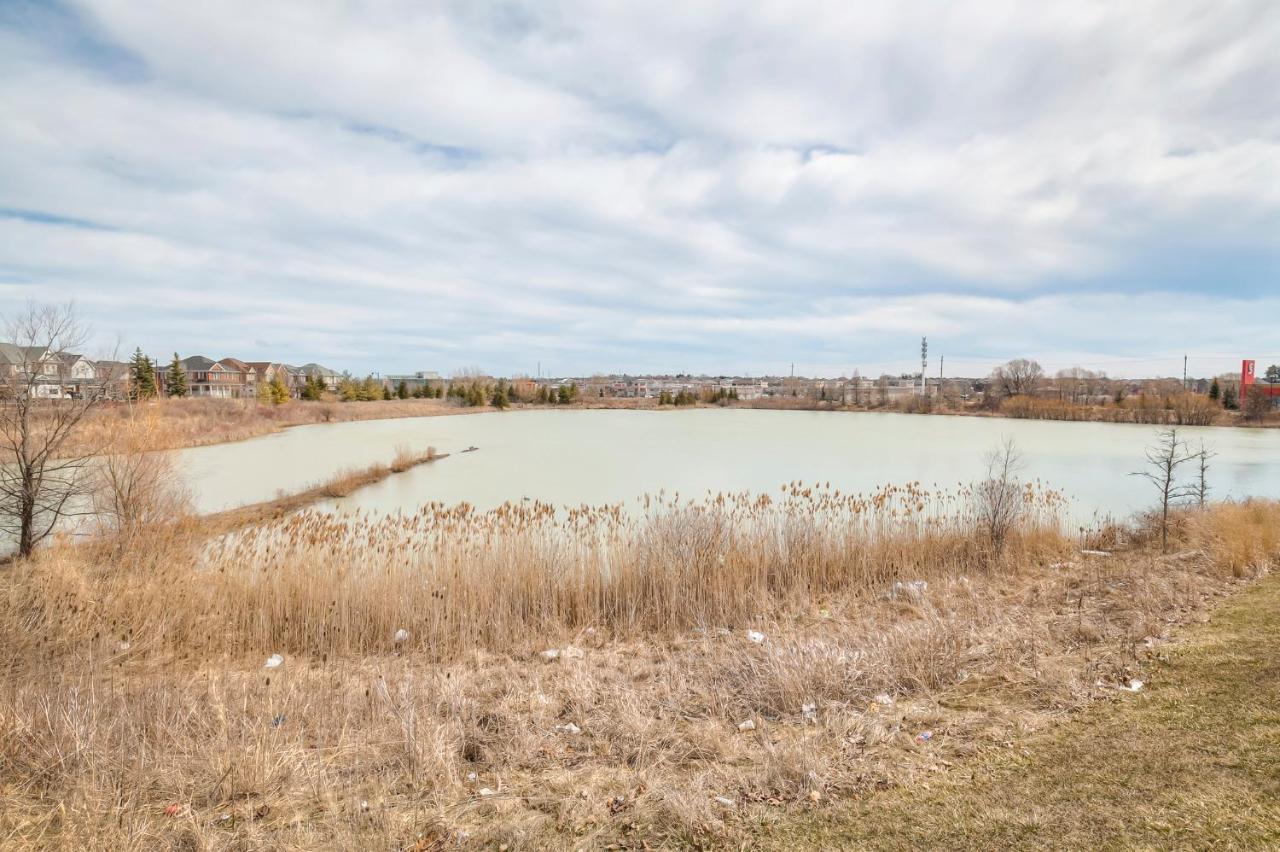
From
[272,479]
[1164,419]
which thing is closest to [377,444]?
[272,479]

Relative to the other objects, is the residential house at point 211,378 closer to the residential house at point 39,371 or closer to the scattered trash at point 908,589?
the residential house at point 39,371

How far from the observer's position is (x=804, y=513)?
32.3 feet

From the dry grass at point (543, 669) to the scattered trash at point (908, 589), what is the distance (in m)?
0.09

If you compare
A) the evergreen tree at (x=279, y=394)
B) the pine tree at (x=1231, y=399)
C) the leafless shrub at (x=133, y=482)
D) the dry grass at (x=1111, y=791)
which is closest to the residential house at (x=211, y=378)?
the evergreen tree at (x=279, y=394)

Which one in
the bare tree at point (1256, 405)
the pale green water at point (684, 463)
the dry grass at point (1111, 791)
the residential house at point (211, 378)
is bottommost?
the pale green water at point (684, 463)

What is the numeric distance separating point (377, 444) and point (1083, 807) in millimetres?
35091

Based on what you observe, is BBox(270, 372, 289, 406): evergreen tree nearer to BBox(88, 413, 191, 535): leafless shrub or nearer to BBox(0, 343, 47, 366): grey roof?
BBox(0, 343, 47, 366): grey roof

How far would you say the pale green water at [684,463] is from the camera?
59.2ft

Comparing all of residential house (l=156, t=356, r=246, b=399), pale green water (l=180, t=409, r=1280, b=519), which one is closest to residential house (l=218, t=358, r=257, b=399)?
residential house (l=156, t=356, r=246, b=399)

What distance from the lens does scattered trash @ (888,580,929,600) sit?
7350 millimetres

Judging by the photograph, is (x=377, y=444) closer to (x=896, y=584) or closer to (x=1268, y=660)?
(x=896, y=584)

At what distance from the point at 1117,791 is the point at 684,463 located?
71.6 ft

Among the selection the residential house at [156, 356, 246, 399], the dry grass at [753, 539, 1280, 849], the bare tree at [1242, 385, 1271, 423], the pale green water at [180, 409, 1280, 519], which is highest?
the residential house at [156, 356, 246, 399]

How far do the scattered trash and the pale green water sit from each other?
22.9 feet
